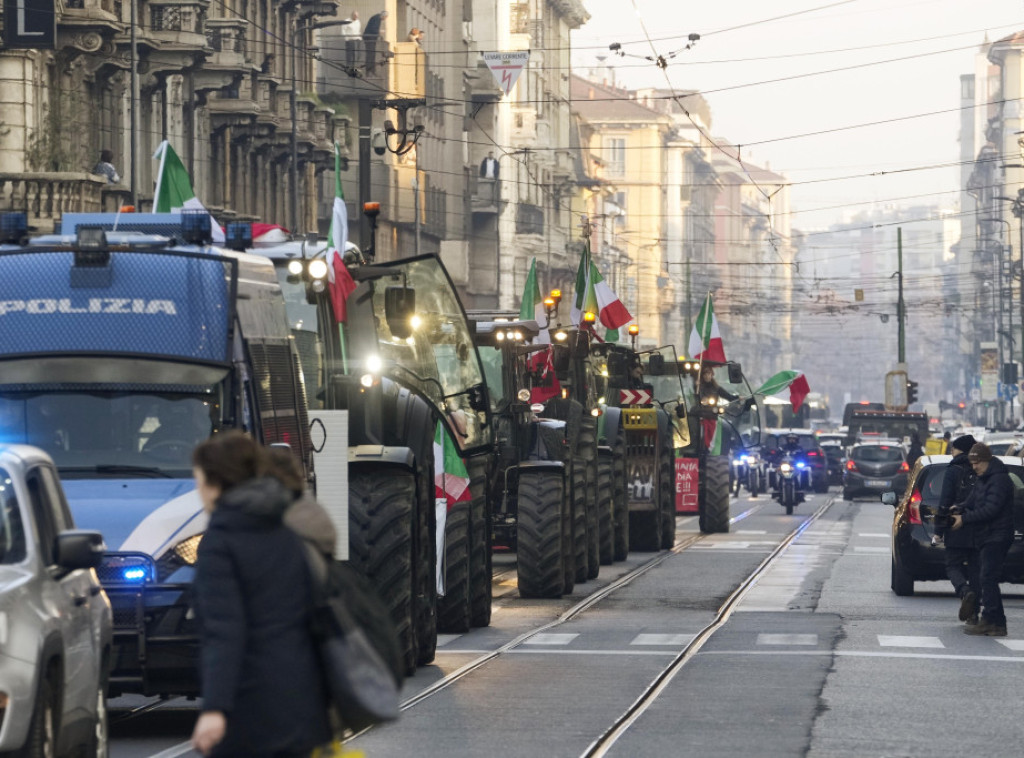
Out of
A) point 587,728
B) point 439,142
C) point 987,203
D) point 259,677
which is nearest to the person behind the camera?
point 259,677

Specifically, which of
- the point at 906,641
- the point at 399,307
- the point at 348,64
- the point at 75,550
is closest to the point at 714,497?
the point at 906,641

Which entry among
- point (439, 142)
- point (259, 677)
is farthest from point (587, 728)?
point (439, 142)

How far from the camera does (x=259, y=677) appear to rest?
6730 millimetres

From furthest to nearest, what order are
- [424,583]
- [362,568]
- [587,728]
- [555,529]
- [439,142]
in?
[439,142] → [555,529] → [424,583] → [362,568] → [587,728]

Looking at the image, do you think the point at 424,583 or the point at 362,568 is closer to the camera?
the point at 362,568

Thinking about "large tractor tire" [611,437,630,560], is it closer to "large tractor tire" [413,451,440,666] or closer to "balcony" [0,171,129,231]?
"balcony" [0,171,129,231]

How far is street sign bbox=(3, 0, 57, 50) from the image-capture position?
123 ft

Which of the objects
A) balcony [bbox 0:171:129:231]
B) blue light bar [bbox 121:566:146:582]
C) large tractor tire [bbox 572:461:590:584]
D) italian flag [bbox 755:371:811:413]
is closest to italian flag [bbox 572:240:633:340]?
balcony [bbox 0:171:129:231]

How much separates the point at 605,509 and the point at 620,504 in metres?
1.75

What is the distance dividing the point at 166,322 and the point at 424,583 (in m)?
3.46

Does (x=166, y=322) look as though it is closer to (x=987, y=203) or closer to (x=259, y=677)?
(x=259, y=677)

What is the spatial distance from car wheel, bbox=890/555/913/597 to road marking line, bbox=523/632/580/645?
5562mm

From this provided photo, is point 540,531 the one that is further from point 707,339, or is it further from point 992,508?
point 707,339

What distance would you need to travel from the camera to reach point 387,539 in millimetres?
15117
